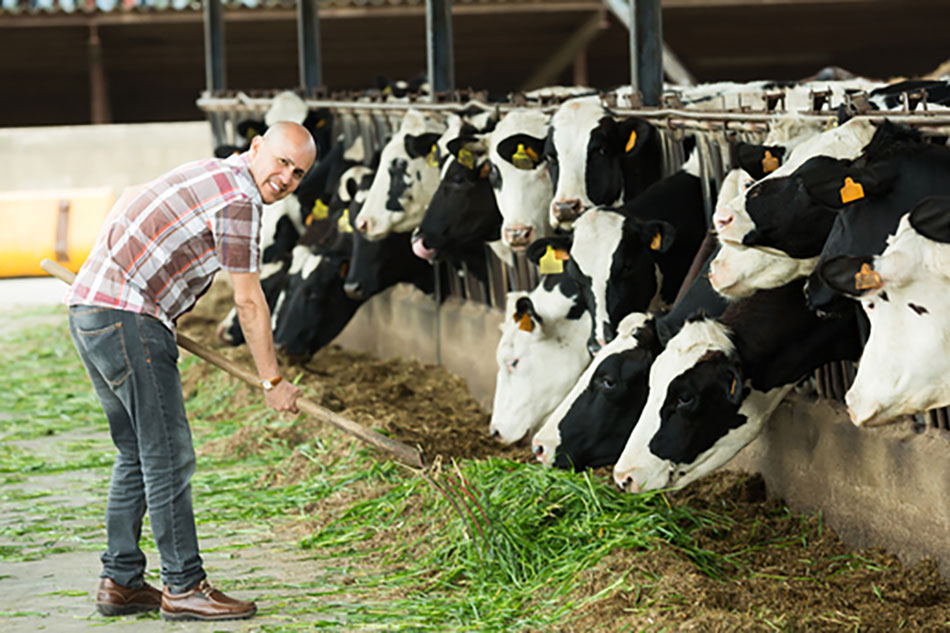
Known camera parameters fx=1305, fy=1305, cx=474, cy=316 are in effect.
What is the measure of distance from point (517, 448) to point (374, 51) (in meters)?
12.4

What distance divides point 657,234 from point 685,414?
3.33ft

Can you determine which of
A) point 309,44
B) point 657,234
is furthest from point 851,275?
point 309,44

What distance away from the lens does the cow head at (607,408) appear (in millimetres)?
4969

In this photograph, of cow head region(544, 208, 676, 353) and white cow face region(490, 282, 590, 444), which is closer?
cow head region(544, 208, 676, 353)

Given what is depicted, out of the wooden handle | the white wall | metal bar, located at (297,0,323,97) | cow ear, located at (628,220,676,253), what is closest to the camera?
the wooden handle

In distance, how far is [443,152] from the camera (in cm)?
734

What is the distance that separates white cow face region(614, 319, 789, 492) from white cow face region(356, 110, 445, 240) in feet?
10.5

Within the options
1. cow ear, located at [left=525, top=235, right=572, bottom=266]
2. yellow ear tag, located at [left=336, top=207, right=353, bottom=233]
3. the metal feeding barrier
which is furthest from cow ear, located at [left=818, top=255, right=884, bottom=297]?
yellow ear tag, located at [left=336, top=207, right=353, bottom=233]

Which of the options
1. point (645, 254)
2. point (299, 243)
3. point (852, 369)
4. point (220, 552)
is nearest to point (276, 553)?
point (220, 552)

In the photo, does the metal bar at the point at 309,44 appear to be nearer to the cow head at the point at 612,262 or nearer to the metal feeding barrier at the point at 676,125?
the metal feeding barrier at the point at 676,125

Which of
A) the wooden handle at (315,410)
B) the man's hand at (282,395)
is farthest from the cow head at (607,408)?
the man's hand at (282,395)

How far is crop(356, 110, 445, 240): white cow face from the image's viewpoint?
24.9 feet

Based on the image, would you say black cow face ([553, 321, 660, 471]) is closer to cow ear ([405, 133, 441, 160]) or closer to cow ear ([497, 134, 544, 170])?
cow ear ([497, 134, 544, 170])

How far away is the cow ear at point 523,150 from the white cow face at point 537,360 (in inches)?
26.0
